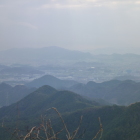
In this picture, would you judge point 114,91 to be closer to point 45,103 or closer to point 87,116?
point 45,103

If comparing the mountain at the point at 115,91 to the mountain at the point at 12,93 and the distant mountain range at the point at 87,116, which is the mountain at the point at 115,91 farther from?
the distant mountain range at the point at 87,116

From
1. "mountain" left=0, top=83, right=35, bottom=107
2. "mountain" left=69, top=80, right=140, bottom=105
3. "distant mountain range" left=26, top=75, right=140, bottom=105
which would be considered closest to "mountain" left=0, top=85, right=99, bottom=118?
"distant mountain range" left=26, top=75, right=140, bottom=105

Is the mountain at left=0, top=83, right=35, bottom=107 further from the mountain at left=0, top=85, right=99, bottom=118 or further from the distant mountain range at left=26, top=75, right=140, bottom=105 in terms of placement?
the mountain at left=0, top=85, right=99, bottom=118

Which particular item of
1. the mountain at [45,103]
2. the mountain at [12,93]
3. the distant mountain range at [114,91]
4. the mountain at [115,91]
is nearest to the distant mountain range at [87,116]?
the mountain at [45,103]

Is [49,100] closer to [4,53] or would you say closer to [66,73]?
[66,73]

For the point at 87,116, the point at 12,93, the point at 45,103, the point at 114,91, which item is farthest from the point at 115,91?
the point at 87,116

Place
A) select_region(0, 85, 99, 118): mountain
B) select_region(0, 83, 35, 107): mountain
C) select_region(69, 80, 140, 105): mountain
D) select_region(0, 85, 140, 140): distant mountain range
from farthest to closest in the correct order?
select_region(0, 83, 35, 107): mountain < select_region(69, 80, 140, 105): mountain < select_region(0, 85, 99, 118): mountain < select_region(0, 85, 140, 140): distant mountain range

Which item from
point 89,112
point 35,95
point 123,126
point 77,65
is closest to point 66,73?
point 77,65

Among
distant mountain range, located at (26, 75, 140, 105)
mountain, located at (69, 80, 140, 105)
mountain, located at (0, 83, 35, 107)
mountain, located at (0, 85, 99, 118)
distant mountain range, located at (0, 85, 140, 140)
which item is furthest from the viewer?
mountain, located at (0, 83, 35, 107)
